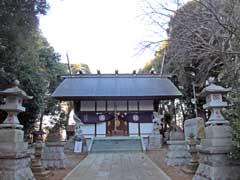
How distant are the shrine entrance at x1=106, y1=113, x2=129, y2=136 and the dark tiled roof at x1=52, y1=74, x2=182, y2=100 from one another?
201cm

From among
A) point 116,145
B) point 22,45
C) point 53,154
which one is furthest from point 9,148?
point 116,145

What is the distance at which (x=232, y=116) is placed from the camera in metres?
5.76

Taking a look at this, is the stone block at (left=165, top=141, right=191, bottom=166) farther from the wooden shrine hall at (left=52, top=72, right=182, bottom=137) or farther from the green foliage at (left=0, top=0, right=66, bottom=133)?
the wooden shrine hall at (left=52, top=72, right=182, bottom=137)

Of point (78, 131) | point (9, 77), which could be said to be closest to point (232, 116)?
point (9, 77)

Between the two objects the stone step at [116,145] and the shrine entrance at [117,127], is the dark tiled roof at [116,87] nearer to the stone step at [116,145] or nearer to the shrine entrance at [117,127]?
the shrine entrance at [117,127]

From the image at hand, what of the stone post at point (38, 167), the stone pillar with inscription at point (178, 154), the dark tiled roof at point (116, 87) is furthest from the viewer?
the dark tiled roof at point (116, 87)

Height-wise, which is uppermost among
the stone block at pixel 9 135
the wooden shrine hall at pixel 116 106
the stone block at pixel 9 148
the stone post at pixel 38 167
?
the wooden shrine hall at pixel 116 106

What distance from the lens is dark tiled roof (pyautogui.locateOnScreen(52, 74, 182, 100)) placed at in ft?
62.6

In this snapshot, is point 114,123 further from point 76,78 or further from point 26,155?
point 26,155

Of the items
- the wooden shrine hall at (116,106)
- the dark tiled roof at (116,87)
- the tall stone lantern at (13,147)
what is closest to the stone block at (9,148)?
the tall stone lantern at (13,147)

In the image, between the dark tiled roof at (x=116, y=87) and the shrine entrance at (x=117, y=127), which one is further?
the shrine entrance at (x=117, y=127)

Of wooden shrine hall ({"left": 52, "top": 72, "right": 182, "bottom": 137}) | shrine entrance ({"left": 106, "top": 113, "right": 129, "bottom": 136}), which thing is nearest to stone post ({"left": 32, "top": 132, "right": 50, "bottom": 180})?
wooden shrine hall ({"left": 52, "top": 72, "right": 182, "bottom": 137})

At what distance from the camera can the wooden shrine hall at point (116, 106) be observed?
19453 mm

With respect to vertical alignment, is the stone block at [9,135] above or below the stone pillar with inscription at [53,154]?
above
